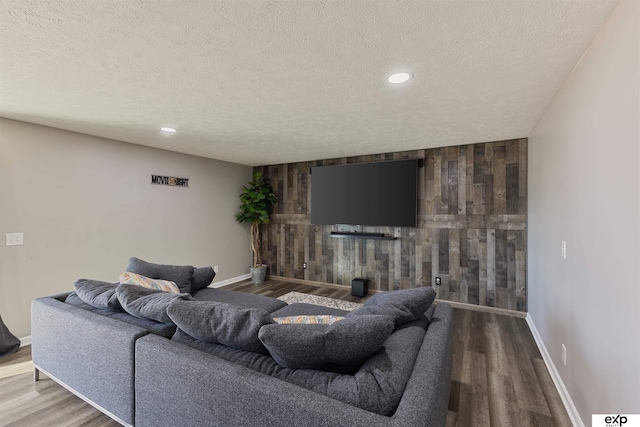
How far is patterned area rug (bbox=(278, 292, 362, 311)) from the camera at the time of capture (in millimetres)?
4105

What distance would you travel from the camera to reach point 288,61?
181 centimetres

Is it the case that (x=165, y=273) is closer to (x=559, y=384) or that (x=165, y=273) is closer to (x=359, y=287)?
(x=359, y=287)

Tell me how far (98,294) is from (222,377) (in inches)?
56.1

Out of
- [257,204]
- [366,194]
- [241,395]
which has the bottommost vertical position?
[241,395]

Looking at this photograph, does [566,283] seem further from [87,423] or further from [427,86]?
[87,423]

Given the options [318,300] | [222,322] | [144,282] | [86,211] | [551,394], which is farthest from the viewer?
[318,300]

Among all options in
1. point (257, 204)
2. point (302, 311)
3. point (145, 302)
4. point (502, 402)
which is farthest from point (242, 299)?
point (257, 204)

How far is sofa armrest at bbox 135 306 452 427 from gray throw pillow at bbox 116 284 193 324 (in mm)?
183

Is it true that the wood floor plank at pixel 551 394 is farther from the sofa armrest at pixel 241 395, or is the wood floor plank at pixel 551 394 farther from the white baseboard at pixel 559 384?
A: the sofa armrest at pixel 241 395

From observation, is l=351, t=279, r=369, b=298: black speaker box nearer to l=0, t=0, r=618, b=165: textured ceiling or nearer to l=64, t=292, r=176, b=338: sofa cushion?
l=0, t=0, r=618, b=165: textured ceiling

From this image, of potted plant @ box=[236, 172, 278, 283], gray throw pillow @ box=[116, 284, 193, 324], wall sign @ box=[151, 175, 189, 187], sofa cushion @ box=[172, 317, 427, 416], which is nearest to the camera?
sofa cushion @ box=[172, 317, 427, 416]

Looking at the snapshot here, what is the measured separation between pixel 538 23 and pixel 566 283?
177cm

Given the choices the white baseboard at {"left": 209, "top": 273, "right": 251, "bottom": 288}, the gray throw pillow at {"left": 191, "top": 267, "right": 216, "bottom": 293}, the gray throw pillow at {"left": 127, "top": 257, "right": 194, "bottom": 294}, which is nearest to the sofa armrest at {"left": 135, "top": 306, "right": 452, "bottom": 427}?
the gray throw pillow at {"left": 127, "top": 257, "right": 194, "bottom": 294}

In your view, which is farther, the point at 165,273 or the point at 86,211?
the point at 86,211
